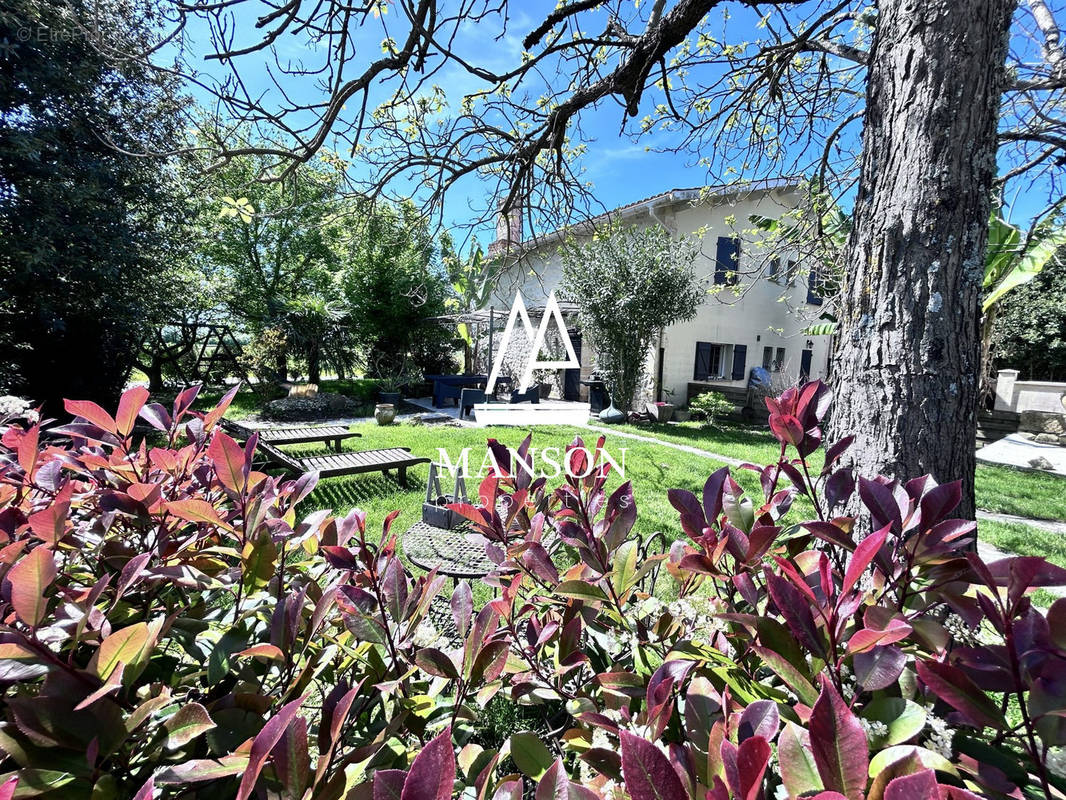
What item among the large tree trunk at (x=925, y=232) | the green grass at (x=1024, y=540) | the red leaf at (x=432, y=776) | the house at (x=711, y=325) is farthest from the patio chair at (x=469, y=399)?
the red leaf at (x=432, y=776)

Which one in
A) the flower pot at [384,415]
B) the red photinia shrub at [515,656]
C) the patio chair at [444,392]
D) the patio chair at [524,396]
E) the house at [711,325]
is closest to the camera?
the red photinia shrub at [515,656]

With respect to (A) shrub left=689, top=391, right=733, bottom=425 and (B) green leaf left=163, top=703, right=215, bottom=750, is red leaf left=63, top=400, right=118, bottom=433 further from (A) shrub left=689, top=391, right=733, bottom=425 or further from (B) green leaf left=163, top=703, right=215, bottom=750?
(A) shrub left=689, top=391, right=733, bottom=425

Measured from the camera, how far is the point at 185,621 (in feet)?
2.78

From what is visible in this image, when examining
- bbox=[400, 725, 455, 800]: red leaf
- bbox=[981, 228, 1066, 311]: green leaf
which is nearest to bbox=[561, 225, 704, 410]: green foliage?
bbox=[981, 228, 1066, 311]: green leaf

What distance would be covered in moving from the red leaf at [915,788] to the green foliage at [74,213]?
27.7 feet

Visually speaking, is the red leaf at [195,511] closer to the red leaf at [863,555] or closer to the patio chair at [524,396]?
the red leaf at [863,555]

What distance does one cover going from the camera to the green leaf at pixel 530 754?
0.65m

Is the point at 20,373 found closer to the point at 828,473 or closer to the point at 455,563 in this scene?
the point at 455,563

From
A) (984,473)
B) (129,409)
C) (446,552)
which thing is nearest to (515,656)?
(129,409)

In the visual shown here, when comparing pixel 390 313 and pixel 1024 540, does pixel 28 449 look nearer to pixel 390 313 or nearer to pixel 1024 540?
pixel 1024 540

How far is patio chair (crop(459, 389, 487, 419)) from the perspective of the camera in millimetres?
12383

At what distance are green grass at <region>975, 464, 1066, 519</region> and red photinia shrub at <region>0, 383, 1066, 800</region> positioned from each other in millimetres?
7742

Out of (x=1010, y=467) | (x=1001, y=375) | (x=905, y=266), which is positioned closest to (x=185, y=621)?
(x=905, y=266)

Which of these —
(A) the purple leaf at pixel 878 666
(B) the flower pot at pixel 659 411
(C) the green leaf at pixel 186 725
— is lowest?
(B) the flower pot at pixel 659 411
